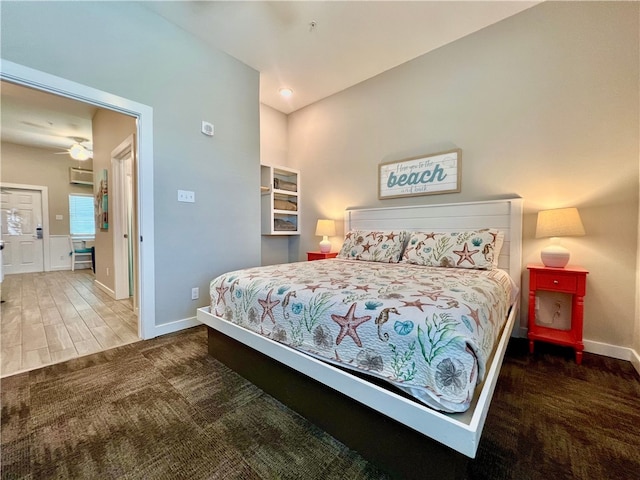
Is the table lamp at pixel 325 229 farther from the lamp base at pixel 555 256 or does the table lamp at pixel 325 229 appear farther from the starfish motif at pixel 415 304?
the starfish motif at pixel 415 304

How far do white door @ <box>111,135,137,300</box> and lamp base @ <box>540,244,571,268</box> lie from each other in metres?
4.67

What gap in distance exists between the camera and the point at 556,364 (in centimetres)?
194

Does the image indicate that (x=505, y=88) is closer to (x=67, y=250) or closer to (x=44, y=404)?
(x=44, y=404)

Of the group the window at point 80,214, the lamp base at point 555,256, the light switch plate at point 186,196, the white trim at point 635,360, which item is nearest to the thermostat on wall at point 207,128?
the light switch plate at point 186,196

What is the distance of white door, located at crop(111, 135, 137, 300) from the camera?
3641 mm

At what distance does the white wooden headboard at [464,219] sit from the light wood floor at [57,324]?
2.85 m

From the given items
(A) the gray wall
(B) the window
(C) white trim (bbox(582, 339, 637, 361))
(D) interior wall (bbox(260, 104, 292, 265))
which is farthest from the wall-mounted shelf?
(B) the window

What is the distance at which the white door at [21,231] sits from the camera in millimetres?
5473

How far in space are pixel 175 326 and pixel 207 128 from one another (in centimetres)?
206

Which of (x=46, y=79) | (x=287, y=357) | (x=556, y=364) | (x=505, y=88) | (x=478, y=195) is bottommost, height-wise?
(x=556, y=364)

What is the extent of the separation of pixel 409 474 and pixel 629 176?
260 cm

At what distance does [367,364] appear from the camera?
1076mm

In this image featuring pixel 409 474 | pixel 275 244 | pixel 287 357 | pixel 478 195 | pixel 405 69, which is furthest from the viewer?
pixel 275 244

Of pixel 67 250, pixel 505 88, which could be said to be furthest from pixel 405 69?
pixel 67 250
